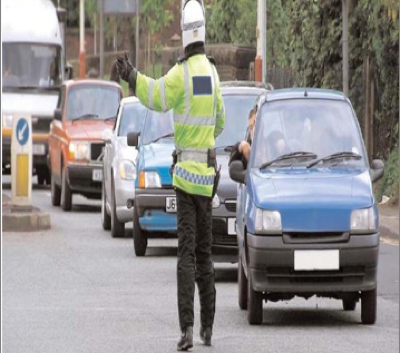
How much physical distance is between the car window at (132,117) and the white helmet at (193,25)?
35.8 feet

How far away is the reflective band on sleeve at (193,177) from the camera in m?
11.2

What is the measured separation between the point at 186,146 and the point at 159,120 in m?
8.21

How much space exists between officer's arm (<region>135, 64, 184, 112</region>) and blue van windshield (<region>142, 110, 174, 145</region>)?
802 centimetres

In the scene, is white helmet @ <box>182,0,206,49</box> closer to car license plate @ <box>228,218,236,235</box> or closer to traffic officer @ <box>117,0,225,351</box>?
traffic officer @ <box>117,0,225,351</box>

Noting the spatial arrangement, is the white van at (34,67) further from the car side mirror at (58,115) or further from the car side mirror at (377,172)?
the car side mirror at (377,172)

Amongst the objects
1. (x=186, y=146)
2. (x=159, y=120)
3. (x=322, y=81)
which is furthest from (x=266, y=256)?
(x=322, y=81)

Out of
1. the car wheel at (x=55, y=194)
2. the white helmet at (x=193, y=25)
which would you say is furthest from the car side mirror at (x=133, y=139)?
the car wheel at (x=55, y=194)

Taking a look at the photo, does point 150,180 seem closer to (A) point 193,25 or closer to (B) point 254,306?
(B) point 254,306

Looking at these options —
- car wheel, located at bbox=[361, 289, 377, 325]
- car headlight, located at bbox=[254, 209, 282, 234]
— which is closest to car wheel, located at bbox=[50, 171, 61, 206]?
car wheel, located at bbox=[361, 289, 377, 325]

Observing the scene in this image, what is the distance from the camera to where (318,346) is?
11.2 m

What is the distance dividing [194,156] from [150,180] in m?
6.96

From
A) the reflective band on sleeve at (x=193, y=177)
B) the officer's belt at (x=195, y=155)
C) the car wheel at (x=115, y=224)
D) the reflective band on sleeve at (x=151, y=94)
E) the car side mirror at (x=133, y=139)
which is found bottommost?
the car wheel at (x=115, y=224)

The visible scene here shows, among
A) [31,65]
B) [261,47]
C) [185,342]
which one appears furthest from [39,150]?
[185,342]

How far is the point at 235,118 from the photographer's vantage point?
17.5 meters
